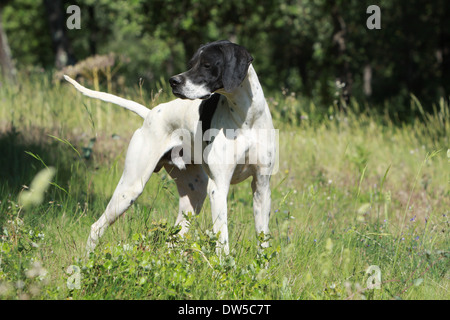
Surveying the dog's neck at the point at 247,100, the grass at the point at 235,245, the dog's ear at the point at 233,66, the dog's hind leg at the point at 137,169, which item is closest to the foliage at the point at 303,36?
the grass at the point at 235,245

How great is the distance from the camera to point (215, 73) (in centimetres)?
331

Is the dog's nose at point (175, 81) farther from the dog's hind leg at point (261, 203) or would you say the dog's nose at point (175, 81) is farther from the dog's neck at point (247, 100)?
the dog's hind leg at point (261, 203)

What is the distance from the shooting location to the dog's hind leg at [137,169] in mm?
3814

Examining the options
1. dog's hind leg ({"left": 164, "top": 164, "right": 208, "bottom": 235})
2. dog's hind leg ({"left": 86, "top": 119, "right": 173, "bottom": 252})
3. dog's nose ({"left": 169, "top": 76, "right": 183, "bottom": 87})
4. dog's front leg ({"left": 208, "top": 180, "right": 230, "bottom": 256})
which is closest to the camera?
dog's nose ({"left": 169, "top": 76, "right": 183, "bottom": 87})

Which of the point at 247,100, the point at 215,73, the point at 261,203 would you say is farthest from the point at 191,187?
the point at 215,73

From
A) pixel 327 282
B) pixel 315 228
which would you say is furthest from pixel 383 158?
pixel 327 282

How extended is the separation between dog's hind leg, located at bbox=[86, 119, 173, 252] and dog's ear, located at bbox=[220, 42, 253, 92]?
32.0 inches

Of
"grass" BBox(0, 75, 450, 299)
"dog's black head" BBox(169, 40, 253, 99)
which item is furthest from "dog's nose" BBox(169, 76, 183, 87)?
"grass" BBox(0, 75, 450, 299)

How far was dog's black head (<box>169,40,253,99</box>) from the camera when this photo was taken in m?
3.25

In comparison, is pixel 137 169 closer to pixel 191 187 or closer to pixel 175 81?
pixel 191 187

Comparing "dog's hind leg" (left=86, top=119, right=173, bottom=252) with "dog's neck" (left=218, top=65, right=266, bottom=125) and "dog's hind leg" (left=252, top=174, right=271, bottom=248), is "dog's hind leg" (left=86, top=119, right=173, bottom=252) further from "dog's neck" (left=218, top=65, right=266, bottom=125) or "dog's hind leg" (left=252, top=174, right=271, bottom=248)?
"dog's hind leg" (left=252, top=174, right=271, bottom=248)
